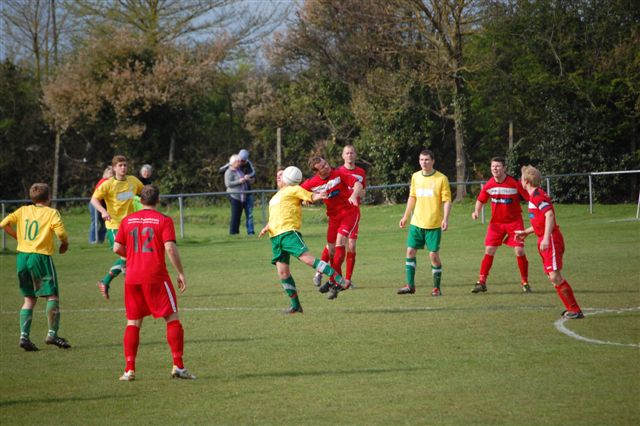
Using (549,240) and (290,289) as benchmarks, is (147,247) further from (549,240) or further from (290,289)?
(549,240)

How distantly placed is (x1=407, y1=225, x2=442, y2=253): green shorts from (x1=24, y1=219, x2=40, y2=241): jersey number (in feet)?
18.1

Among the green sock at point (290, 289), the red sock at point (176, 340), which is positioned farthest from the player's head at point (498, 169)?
the red sock at point (176, 340)

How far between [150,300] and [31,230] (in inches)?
102

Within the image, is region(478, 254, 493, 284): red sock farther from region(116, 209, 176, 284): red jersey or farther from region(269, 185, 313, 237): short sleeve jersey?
region(116, 209, 176, 284): red jersey

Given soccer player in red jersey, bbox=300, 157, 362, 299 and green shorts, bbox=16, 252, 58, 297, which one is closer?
green shorts, bbox=16, 252, 58, 297

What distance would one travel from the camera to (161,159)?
3844 centimetres

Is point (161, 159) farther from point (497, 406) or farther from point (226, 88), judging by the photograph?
point (497, 406)

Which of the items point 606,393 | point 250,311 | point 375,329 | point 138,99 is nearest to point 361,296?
point 250,311

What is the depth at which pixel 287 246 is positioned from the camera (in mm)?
11578

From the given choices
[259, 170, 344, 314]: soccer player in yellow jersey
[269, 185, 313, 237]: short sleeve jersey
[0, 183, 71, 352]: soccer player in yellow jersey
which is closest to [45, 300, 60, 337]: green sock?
[0, 183, 71, 352]: soccer player in yellow jersey

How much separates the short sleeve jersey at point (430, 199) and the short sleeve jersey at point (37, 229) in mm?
5489

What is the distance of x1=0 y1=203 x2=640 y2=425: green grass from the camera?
6.98m

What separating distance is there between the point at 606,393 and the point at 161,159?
32663mm

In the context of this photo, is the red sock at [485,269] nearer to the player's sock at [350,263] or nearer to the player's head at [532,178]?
the player's sock at [350,263]
